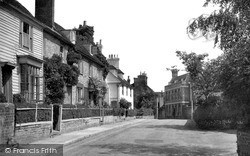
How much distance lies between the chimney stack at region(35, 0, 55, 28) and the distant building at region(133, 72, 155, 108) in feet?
164

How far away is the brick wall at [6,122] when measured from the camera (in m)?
13.1

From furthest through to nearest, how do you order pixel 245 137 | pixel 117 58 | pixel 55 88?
pixel 117 58 < pixel 55 88 < pixel 245 137

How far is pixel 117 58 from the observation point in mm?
66125

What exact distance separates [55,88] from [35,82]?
3117 millimetres

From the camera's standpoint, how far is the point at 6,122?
44.4 feet

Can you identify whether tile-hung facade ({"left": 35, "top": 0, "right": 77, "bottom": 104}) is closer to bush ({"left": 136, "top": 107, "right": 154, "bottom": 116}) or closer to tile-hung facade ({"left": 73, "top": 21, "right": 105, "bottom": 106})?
tile-hung facade ({"left": 73, "top": 21, "right": 105, "bottom": 106})

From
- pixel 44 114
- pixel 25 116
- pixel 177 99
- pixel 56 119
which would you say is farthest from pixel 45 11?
pixel 177 99

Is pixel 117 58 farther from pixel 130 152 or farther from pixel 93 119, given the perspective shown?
pixel 130 152

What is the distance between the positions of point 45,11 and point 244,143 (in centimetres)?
2338

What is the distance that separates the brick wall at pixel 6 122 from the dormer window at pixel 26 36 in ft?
31.1

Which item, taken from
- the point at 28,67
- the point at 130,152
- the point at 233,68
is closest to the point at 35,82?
the point at 28,67

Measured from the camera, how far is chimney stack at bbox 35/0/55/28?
29228mm

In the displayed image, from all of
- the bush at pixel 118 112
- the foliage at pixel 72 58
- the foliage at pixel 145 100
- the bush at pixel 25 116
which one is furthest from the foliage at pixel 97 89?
the foliage at pixel 145 100

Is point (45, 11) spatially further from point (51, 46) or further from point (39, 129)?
point (39, 129)
